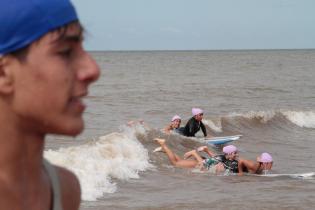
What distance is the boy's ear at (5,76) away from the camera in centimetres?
153

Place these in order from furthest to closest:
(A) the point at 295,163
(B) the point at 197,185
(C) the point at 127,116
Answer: (C) the point at 127,116
(A) the point at 295,163
(B) the point at 197,185

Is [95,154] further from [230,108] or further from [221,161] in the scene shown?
[230,108]

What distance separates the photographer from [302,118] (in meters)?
29.8

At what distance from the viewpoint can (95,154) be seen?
15117 millimetres

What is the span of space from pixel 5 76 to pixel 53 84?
11cm

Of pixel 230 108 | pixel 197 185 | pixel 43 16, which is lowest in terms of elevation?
pixel 197 185

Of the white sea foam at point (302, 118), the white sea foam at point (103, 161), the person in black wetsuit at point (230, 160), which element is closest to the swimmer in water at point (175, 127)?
the white sea foam at point (103, 161)

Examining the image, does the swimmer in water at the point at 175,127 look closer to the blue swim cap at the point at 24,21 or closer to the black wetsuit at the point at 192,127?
the black wetsuit at the point at 192,127

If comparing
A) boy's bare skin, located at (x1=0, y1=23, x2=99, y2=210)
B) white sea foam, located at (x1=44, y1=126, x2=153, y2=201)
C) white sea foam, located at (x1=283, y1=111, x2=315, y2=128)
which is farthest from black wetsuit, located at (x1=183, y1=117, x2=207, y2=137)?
boy's bare skin, located at (x1=0, y1=23, x2=99, y2=210)

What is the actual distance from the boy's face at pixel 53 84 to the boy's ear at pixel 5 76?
0.04 feet

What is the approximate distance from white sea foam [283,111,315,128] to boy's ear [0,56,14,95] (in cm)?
2776

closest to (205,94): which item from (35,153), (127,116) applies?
(127,116)

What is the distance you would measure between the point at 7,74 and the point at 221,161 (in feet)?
43.2

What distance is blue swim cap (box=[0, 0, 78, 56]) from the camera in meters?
1.50
